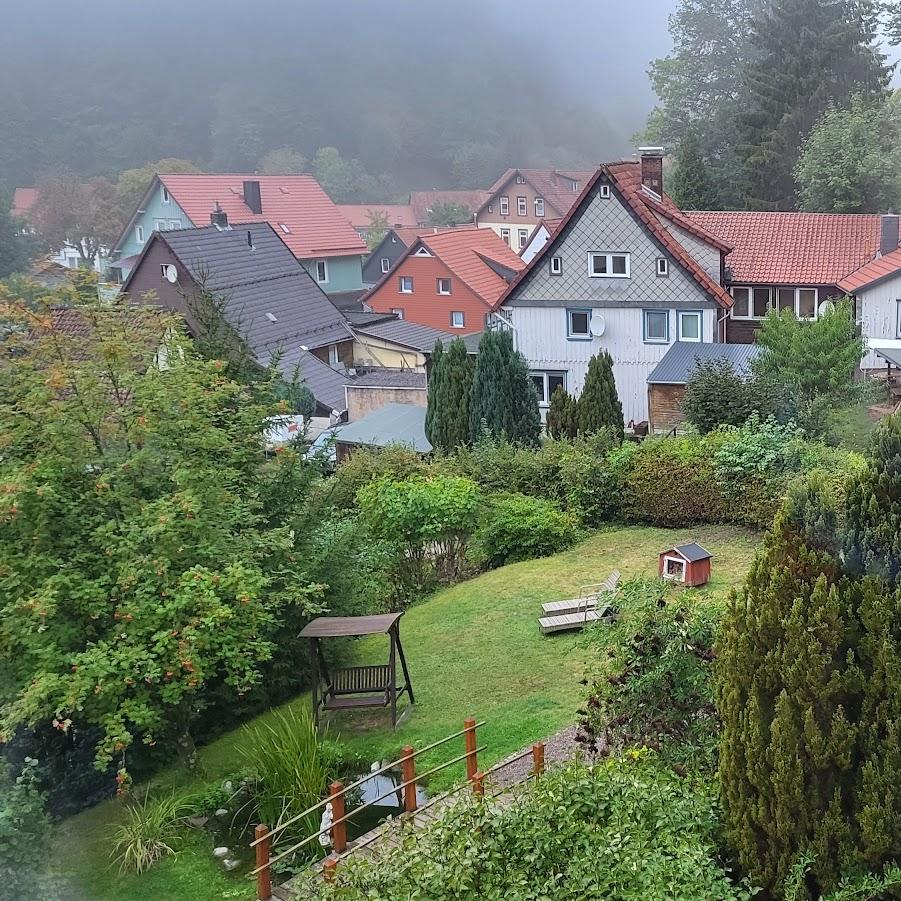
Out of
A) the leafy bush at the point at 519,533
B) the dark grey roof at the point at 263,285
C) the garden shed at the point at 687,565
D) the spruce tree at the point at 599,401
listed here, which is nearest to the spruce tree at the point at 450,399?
the spruce tree at the point at 599,401

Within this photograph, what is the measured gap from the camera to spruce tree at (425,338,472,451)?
19297mm

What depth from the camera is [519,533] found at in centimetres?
1455

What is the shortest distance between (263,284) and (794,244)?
15.6 m

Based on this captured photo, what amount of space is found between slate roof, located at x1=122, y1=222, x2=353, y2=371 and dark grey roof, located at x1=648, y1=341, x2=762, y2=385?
1097 centimetres

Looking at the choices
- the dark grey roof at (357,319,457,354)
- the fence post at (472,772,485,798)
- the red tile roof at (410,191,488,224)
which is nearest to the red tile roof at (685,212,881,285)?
the dark grey roof at (357,319,457,354)

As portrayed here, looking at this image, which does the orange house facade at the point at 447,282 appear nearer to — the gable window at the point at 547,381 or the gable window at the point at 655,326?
the gable window at the point at 547,381

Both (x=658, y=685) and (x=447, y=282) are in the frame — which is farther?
(x=447, y=282)

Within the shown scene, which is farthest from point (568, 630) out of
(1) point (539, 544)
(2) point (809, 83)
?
(2) point (809, 83)

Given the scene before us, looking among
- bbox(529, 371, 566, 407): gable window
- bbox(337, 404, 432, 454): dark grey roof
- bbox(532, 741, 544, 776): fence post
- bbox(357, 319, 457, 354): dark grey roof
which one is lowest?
bbox(532, 741, 544, 776): fence post

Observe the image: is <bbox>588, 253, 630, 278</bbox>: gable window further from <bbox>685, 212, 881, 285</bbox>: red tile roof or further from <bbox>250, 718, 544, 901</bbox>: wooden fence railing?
<bbox>250, 718, 544, 901</bbox>: wooden fence railing

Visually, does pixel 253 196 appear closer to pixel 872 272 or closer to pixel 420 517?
pixel 872 272

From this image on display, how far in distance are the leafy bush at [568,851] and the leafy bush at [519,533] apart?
28.7ft

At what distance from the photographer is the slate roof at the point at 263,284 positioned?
28266 mm

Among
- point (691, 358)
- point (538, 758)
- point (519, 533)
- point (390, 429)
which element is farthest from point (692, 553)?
point (691, 358)
